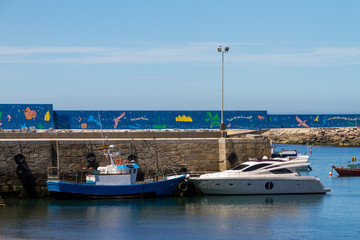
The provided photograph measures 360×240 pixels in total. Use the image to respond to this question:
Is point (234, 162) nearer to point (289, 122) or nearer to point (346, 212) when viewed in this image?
point (346, 212)

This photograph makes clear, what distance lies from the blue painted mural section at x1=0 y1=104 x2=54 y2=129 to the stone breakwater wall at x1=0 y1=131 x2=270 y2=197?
33042mm

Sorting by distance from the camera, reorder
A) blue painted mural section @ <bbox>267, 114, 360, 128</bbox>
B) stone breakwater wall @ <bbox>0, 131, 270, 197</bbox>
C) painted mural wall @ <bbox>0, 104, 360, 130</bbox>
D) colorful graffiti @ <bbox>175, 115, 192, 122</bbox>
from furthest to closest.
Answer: blue painted mural section @ <bbox>267, 114, 360, 128</bbox> < colorful graffiti @ <bbox>175, 115, 192, 122</bbox> < painted mural wall @ <bbox>0, 104, 360, 130</bbox> < stone breakwater wall @ <bbox>0, 131, 270, 197</bbox>

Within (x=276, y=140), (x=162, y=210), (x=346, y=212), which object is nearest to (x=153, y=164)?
(x=162, y=210)

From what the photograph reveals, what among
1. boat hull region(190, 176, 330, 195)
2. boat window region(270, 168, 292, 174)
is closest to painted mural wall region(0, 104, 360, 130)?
boat hull region(190, 176, 330, 195)

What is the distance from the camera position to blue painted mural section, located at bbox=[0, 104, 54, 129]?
2680 inches

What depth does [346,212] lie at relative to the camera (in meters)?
30.3

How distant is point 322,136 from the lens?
113 m

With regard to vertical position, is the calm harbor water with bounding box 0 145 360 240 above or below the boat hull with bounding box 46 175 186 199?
below

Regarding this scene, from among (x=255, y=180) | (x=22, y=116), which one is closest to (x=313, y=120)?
(x=22, y=116)

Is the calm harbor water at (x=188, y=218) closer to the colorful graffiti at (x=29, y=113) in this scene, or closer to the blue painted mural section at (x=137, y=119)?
the colorful graffiti at (x=29, y=113)

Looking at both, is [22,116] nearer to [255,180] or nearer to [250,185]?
[250,185]

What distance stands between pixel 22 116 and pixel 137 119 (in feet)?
49.9

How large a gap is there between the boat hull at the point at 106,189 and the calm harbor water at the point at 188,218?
0.40m

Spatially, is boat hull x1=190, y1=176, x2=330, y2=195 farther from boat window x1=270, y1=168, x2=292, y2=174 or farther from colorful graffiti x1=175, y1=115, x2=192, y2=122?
colorful graffiti x1=175, y1=115, x2=192, y2=122
